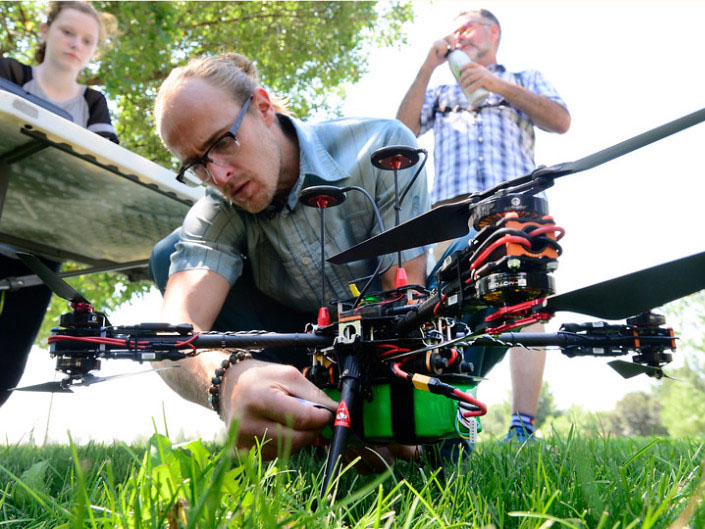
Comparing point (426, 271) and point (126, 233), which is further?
point (126, 233)

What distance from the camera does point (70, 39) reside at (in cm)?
314

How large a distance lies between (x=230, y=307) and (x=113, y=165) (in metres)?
0.86

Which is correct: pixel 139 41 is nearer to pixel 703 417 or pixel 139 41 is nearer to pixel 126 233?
pixel 126 233

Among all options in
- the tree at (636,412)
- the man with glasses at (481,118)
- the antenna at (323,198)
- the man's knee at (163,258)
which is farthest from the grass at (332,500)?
the tree at (636,412)

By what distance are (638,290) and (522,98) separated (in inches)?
93.8

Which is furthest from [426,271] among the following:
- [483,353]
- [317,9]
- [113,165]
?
[317,9]

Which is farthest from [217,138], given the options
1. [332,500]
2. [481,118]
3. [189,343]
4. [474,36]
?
[474,36]

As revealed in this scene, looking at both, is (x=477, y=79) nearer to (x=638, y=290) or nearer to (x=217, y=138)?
(x=217, y=138)

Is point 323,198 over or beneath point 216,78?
beneath

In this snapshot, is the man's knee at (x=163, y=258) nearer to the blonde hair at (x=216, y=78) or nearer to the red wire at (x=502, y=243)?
the blonde hair at (x=216, y=78)

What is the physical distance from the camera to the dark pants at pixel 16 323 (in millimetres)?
2951

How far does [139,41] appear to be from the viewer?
246 inches

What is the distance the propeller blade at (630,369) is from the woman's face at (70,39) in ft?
9.90

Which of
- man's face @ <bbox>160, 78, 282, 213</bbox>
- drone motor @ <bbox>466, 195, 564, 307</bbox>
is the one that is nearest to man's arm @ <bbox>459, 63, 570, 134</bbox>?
man's face @ <bbox>160, 78, 282, 213</bbox>
